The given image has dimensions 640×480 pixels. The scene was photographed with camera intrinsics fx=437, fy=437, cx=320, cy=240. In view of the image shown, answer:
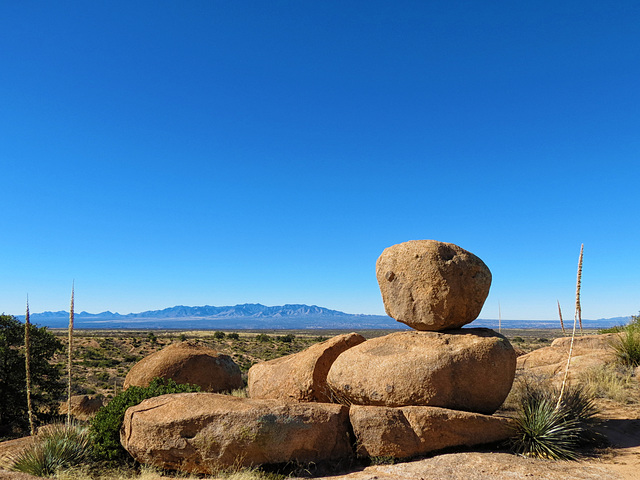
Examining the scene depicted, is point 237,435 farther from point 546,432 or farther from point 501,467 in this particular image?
point 546,432

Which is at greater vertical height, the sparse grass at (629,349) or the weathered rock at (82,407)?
the sparse grass at (629,349)

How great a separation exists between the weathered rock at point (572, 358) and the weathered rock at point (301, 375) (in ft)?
31.1

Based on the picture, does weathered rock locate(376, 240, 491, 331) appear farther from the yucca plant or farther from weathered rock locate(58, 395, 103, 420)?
weathered rock locate(58, 395, 103, 420)

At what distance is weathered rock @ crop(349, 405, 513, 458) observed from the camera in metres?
9.12

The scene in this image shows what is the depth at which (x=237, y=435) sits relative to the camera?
905cm

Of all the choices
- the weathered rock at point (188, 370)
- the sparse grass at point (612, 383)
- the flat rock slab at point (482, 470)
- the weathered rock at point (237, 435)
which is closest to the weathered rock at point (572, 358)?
the sparse grass at point (612, 383)

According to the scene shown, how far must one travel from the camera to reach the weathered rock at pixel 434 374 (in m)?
9.74

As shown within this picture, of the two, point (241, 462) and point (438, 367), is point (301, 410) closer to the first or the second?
point (241, 462)

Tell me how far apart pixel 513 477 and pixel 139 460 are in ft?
25.5

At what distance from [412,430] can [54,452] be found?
7.90m

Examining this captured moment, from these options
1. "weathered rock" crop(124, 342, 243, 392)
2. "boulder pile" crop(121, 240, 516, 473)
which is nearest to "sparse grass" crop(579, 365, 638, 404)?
"boulder pile" crop(121, 240, 516, 473)

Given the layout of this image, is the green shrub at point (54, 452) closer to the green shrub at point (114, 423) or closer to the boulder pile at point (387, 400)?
the green shrub at point (114, 423)

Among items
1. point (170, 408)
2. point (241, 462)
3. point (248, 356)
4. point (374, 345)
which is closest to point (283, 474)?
point (241, 462)

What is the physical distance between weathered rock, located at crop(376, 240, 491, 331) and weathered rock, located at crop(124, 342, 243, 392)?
9552 millimetres
